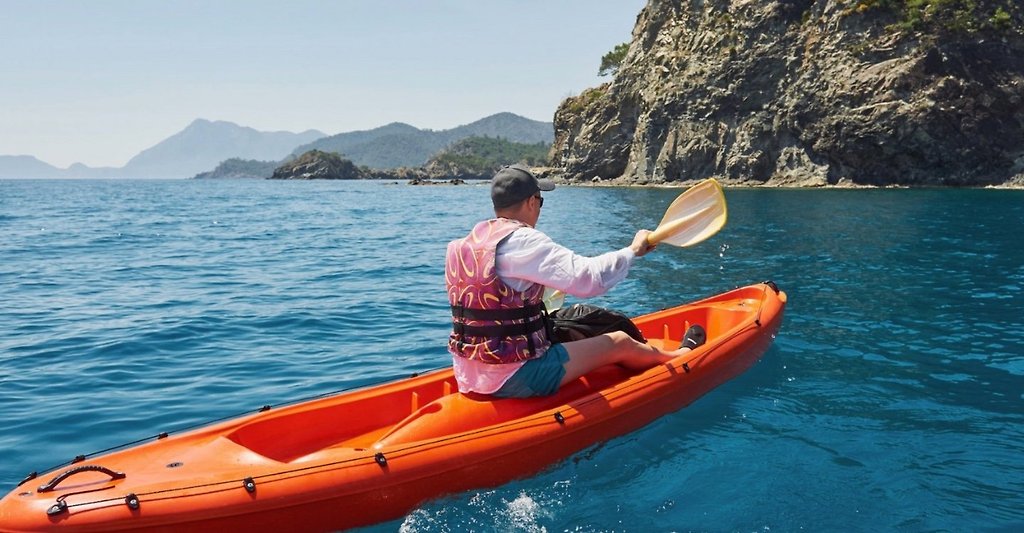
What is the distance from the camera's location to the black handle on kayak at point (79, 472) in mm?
3910

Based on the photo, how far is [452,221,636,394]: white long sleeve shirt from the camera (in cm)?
434

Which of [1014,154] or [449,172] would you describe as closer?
[1014,154]

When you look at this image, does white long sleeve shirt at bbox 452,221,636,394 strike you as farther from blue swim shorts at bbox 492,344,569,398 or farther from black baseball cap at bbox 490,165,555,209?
blue swim shorts at bbox 492,344,569,398

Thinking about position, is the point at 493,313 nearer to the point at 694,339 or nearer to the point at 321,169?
the point at 694,339

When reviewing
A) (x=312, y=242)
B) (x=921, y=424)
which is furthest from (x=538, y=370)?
(x=312, y=242)

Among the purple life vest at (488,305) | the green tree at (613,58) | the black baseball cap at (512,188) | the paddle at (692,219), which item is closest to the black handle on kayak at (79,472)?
the purple life vest at (488,305)

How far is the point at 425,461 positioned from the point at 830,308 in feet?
24.2

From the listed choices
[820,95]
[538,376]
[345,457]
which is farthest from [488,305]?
[820,95]

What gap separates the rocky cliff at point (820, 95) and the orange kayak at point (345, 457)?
4376cm

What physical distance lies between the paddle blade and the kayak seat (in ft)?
4.39

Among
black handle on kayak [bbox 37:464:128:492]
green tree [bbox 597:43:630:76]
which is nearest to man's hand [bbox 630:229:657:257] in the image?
black handle on kayak [bbox 37:464:128:492]

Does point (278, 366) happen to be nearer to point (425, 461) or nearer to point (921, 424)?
point (425, 461)

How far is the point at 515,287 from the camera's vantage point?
4.58m

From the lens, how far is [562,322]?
5766 mm
